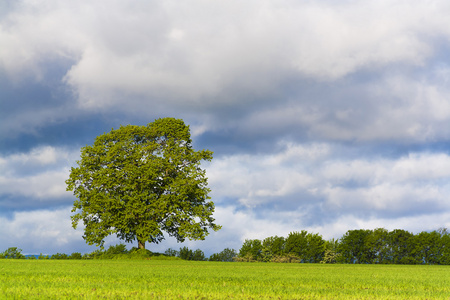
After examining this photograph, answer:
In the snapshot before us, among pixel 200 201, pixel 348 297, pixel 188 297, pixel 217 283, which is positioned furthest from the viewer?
pixel 200 201

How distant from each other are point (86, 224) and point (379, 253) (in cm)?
3906

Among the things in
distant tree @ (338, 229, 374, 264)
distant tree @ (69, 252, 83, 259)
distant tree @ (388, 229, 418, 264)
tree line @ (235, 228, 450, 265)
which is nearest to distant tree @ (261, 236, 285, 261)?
tree line @ (235, 228, 450, 265)

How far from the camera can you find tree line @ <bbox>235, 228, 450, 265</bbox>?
52.5m

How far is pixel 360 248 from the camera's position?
54.8m

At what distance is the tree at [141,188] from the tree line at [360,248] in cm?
1554

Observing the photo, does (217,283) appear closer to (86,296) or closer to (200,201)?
(86,296)

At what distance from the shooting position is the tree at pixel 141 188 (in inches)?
1533

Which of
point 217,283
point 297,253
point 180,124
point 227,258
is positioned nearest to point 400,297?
point 217,283

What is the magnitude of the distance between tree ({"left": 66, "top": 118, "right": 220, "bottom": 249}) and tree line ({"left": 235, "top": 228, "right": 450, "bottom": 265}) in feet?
51.0

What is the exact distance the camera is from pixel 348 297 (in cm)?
834

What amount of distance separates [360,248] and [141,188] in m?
33.2

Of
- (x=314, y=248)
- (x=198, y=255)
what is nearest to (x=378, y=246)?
(x=314, y=248)

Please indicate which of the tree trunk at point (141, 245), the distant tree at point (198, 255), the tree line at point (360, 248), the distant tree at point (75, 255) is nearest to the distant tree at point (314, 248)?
the tree line at point (360, 248)

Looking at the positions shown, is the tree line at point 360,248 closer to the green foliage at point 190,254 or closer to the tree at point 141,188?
the green foliage at point 190,254
